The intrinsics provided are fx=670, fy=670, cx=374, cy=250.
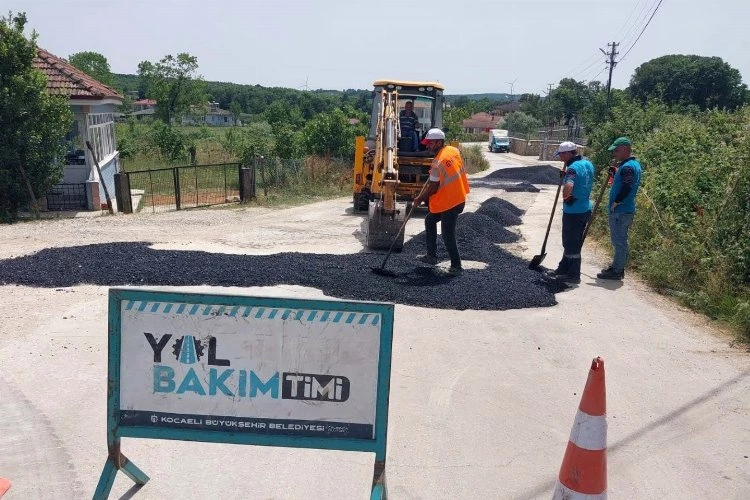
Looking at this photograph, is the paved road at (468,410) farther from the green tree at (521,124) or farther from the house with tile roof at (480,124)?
the house with tile roof at (480,124)

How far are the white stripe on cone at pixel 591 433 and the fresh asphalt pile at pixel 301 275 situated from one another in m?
4.04

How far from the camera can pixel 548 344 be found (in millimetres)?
6816

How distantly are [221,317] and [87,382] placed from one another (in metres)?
2.51

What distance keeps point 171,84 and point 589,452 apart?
62419mm

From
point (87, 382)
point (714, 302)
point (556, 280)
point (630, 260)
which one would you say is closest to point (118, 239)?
point (87, 382)

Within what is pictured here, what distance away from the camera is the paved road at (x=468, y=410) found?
422 centimetres

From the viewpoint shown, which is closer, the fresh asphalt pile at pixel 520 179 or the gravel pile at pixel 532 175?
the fresh asphalt pile at pixel 520 179

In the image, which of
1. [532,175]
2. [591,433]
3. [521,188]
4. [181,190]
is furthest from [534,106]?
[591,433]

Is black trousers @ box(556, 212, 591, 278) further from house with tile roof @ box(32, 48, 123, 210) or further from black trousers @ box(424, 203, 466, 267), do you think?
house with tile roof @ box(32, 48, 123, 210)

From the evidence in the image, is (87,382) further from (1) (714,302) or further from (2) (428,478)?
(1) (714,302)


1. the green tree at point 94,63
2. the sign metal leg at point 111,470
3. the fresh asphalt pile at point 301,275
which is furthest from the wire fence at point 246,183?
the green tree at point 94,63

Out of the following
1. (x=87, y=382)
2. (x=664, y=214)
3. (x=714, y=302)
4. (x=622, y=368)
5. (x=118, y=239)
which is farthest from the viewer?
(x=118, y=239)

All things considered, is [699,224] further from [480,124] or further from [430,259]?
[480,124]

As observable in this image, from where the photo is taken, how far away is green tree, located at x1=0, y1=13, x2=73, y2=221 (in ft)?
47.5
